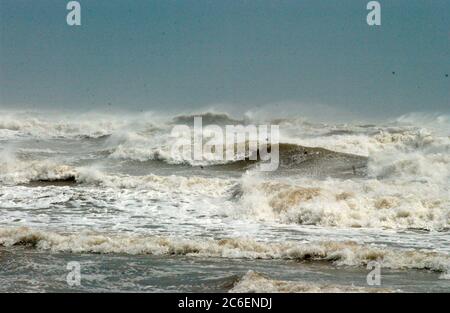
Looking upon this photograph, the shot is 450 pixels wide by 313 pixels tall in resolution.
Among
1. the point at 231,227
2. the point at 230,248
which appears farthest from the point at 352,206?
the point at 230,248

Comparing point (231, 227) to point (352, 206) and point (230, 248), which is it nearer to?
point (230, 248)

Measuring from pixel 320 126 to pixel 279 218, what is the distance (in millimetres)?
30863

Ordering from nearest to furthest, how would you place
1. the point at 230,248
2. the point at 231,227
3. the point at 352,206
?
1. the point at 230,248
2. the point at 231,227
3. the point at 352,206

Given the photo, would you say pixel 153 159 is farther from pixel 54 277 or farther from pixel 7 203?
pixel 54 277

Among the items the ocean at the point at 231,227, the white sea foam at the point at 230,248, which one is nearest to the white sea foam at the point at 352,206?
the ocean at the point at 231,227

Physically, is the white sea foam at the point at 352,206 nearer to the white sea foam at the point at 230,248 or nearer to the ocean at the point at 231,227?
the ocean at the point at 231,227

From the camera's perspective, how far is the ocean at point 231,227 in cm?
780

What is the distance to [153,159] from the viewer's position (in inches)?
1053

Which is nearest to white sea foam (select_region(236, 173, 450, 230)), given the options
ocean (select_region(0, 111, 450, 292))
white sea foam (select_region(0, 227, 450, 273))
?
ocean (select_region(0, 111, 450, 292))

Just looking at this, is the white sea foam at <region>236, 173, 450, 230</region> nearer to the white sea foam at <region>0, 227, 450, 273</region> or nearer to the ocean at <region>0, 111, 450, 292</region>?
the ocean at <region>0, 111, 450, 292</region>

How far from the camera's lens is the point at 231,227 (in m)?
11.7

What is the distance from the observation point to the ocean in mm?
7797
